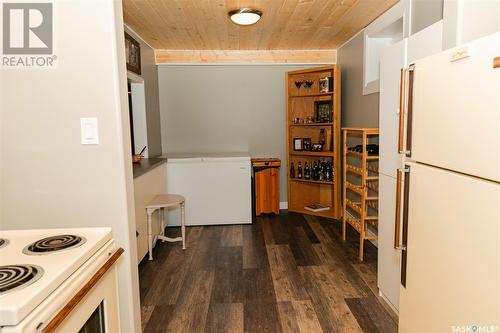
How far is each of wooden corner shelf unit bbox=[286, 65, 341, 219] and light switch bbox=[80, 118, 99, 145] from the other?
3.32 m

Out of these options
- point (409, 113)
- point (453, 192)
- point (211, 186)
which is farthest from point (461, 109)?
point (211, 186)

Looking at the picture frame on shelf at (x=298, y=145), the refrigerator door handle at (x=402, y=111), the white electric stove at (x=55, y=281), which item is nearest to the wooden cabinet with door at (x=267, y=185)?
the picture frame on shelf at (x=298, y=145)

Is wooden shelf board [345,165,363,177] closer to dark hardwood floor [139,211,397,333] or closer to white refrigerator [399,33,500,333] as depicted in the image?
dark hardwood floor [139,211,397,333]

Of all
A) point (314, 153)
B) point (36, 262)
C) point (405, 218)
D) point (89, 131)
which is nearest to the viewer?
point (36, 262)

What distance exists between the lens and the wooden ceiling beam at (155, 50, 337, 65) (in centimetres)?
464

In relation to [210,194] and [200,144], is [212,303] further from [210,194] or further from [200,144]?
[200,144]

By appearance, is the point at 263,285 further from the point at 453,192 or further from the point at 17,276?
the point at 17,276

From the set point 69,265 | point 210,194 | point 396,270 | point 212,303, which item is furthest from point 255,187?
point 69,265

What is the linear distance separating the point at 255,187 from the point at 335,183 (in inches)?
42.2

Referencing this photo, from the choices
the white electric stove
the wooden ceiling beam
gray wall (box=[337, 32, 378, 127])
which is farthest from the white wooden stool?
gray wall (box=[337, 32, 378, 127])

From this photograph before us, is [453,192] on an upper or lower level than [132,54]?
lower

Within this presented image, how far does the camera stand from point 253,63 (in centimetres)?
475

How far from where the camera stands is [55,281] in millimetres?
864

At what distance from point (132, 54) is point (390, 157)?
2817 mm
